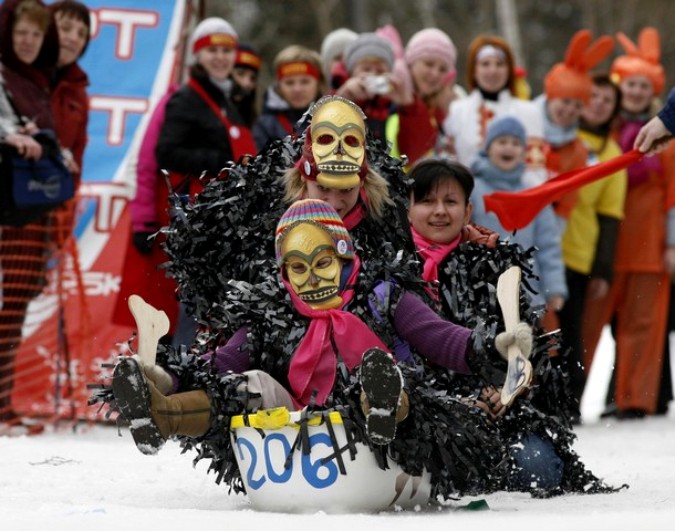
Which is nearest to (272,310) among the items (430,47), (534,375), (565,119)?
(534,375)

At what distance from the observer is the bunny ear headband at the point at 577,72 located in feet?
31.7

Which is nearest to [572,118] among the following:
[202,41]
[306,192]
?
[202,41]

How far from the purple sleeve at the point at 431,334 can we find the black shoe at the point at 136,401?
94 cm

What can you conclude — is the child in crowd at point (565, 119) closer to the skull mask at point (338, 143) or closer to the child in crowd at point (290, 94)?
the child in crowd at point (290, 94)

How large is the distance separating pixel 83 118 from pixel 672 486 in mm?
4140

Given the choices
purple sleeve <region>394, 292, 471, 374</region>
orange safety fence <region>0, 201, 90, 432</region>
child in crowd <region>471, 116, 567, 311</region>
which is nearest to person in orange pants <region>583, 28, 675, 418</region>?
child in crowd <region>471, 116, 567, 311</region>

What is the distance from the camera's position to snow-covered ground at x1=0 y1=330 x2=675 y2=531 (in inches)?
183

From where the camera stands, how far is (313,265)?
5.31 m

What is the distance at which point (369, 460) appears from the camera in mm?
5094

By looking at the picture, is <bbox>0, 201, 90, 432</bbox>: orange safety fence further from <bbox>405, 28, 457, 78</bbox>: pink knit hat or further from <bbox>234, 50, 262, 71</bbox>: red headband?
<bbox>405, 28, 457, 78</bbox>: pink knit hat

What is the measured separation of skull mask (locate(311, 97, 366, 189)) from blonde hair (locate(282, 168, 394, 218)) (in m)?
0.08

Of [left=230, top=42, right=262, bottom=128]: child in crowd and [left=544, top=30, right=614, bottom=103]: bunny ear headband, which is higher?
[left=544, top=30, right=614, bottom=103]: bunny ear headband

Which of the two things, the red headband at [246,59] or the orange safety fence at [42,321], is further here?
the red headband at [246,59]

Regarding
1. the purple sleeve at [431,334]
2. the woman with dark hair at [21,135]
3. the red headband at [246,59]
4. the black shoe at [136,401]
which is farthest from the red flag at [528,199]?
the red headband at [246,59]
